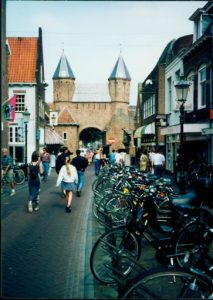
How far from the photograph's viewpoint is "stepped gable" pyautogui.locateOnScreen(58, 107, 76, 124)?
70.0 metres

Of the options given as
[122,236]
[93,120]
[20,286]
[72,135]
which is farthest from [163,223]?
[93,120]

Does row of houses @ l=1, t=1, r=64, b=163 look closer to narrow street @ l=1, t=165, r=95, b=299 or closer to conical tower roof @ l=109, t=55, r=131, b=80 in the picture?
narrow street @ l=1, t=165, r=95, b=299

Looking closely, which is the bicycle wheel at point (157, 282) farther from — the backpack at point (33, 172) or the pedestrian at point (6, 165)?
the backpack at point (33, 172)

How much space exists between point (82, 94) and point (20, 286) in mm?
74416

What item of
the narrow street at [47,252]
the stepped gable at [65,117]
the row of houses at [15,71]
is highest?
the stepped gable at [65,117]

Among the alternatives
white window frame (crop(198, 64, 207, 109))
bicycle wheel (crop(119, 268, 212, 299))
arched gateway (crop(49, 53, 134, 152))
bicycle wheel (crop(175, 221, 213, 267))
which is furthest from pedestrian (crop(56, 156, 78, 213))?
arched gateway (crop(49, 53, 134, 152))

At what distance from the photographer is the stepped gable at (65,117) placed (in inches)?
2756

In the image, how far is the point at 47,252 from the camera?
6184 mm

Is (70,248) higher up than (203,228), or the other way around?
(203,228)

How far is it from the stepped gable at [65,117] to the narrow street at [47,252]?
59.1 meters

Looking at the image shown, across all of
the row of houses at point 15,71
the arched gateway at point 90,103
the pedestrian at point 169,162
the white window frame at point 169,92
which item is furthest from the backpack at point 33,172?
the arched gateway at point 90,103

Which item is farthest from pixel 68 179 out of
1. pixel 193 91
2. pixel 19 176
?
pixel 193 91

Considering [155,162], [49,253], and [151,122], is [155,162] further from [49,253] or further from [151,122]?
[151,122]

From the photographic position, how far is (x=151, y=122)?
30.6 m
